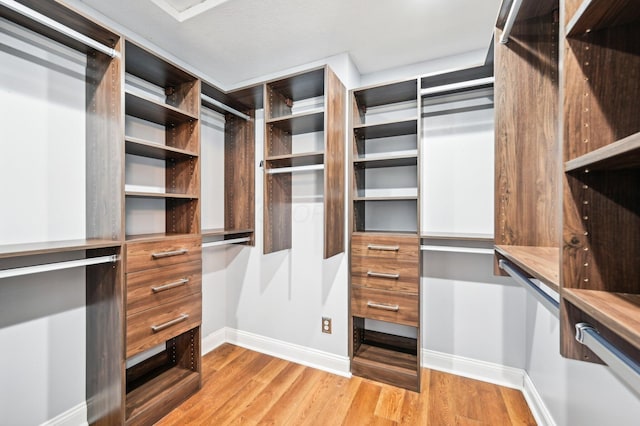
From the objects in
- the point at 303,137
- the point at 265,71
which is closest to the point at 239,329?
the point at 303,137

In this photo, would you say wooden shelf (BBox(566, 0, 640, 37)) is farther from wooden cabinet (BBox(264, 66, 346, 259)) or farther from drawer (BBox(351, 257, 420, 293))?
drawer (BBox(351, 257, 420, 293))

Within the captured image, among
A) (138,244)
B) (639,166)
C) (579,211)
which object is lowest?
(138,244)

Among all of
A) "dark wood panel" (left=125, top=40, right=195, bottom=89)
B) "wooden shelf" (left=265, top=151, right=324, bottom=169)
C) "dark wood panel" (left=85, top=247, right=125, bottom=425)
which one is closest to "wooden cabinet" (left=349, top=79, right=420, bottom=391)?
"wooden shelf" (left=265, top=151, right=324, bottom=169)

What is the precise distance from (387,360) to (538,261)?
160 centimetres

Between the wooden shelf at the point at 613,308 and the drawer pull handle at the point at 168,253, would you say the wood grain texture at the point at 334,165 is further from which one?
the wooden shelf at the point at 613,308

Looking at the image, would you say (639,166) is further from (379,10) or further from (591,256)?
(379,10)

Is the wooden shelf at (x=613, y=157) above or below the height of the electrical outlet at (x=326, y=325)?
above

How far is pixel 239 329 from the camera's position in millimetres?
2824

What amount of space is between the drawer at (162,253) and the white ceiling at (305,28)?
59.1 inches

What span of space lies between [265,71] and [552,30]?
7.08 ft

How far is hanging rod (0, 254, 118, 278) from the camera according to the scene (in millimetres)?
1258

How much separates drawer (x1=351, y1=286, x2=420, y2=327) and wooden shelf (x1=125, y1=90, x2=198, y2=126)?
1.82 meters

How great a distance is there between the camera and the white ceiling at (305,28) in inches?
70.7

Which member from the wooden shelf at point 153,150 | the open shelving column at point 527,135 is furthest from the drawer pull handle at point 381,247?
the wooden shelf at point 153,150
